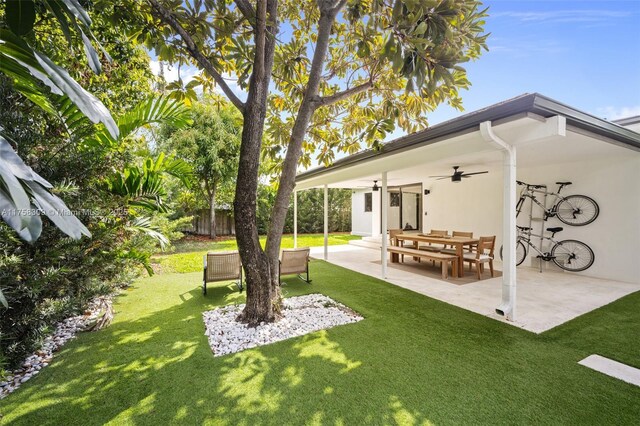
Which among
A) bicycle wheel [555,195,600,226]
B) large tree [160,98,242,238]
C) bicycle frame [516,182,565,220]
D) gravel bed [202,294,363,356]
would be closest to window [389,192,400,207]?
bicycle frame [516,182,565,220]

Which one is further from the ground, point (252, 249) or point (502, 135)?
point (502, 135)

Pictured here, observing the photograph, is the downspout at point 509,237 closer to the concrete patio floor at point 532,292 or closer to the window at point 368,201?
the concrete patio floor at point 532,292

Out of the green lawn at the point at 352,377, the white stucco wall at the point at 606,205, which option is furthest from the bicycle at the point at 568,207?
the green lawn at the point at 352,377

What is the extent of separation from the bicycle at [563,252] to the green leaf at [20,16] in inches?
370

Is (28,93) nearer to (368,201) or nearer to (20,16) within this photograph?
(20,16)

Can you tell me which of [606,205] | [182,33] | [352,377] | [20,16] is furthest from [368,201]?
[20,16]

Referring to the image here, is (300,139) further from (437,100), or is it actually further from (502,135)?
(502,135)

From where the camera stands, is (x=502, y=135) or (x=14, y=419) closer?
(x=14, y=419)

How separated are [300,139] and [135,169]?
2.13 m

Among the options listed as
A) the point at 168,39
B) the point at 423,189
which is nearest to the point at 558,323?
the point at 168,39

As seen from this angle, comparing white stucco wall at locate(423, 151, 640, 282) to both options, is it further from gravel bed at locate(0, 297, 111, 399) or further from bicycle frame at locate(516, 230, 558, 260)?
gravel bed at locate(0, 297, 111, 399)

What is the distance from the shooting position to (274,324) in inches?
155

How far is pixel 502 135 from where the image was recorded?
154 inches

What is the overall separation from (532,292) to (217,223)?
50.2 ft
